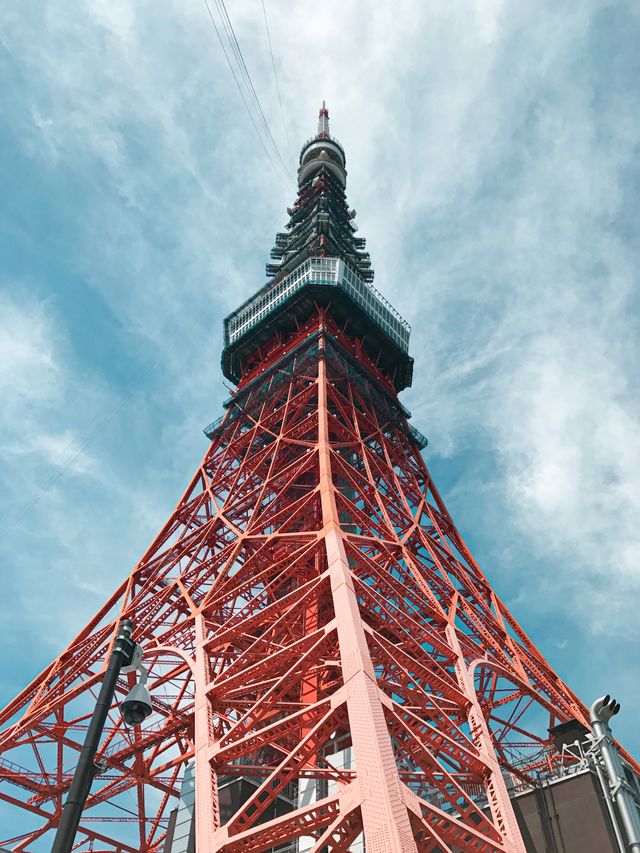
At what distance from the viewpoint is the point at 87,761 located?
747 cm

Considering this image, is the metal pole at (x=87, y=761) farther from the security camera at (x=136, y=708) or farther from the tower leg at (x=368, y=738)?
the tower leg at (x=368, y=738)

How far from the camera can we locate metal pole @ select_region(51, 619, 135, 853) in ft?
22.6

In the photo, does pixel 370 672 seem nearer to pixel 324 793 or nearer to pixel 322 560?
pixel 324 793

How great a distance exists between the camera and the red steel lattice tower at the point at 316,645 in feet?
43.4

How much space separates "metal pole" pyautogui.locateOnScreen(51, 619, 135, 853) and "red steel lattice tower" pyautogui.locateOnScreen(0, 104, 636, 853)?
186 inches

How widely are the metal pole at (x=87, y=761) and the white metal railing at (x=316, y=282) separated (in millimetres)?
30166

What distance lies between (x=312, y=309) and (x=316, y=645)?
24.5 m

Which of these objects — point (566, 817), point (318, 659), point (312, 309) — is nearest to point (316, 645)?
point (318, 659)

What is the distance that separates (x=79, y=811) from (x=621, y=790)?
37.4 feet

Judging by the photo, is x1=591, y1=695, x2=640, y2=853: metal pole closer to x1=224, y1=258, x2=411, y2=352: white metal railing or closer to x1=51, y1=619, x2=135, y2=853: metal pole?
x1=51, y1=619, x2=135, y2=853: metal pole

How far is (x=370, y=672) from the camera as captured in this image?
14117mm

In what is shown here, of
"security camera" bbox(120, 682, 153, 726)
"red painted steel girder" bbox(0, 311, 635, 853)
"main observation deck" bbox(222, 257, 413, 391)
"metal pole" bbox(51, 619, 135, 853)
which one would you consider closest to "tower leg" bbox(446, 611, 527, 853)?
"red painted steel girder" bbox(0, 311, 635, 853)

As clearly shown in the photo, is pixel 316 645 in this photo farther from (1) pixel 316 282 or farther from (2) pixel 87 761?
(1) pixel 316 282

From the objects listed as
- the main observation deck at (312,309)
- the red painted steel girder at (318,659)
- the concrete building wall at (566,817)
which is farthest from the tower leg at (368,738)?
the main observation deck at (312,309)
